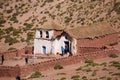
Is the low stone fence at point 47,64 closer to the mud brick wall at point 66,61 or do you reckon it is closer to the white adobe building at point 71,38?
the mud brick wall at point 66,61

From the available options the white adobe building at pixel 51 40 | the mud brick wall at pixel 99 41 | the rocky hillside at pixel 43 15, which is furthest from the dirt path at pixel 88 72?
the rocky hillside at pixel 43 15

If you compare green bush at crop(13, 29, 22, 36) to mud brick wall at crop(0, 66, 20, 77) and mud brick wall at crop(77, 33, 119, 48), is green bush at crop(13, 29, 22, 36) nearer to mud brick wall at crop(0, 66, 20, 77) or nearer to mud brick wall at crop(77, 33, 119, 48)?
mud brick wall at crop(77, 33, 119, 48)

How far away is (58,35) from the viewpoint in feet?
180

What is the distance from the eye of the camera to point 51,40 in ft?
180

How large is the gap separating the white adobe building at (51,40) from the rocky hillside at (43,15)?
8.46m

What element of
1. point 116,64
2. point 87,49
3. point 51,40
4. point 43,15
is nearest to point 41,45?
point 51,40

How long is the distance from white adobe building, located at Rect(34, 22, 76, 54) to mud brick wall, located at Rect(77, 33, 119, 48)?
1652 millimetres

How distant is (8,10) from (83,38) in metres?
33.6

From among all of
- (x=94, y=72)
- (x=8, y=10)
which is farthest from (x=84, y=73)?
(x=8, y=10)

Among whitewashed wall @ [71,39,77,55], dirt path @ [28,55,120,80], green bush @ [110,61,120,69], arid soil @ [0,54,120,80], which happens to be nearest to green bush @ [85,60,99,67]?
arid soil @ [0,54,120,80]

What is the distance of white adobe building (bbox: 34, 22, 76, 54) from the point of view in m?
54.4

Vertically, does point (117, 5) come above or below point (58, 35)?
above

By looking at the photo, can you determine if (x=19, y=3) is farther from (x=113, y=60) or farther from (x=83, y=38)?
(x=113, y=60)

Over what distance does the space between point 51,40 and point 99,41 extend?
Result: 6354mm
